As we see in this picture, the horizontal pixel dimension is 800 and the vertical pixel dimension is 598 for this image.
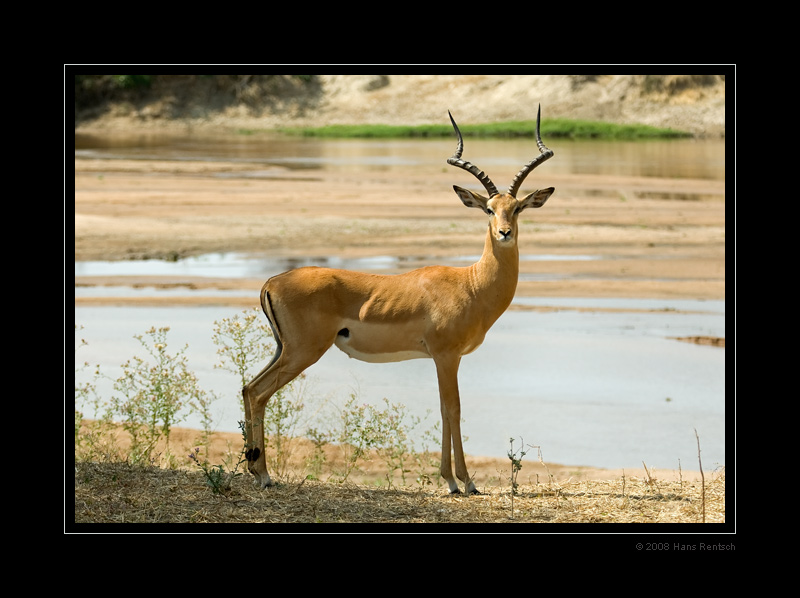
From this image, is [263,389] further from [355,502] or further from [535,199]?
[535,199]

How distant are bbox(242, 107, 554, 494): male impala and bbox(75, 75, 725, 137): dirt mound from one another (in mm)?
44204

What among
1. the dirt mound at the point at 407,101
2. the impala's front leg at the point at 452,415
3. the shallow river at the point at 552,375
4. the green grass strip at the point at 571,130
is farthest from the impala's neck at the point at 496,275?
the dirt mound at the point at 407,101

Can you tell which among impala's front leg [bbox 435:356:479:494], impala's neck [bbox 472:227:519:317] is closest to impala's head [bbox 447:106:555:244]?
impala's neck [bbox 472:227:519:317]

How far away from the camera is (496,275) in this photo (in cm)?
881

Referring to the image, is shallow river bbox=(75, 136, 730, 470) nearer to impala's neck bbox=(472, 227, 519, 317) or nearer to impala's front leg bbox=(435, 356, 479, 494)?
impala's front leg bbox=(435, 356, 479, 494)

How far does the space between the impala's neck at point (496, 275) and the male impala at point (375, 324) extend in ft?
0.12

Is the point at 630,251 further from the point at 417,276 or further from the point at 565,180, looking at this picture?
the point at 417,276

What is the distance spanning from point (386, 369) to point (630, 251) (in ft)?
34.6

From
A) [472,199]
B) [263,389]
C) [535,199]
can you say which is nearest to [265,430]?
[263,389]

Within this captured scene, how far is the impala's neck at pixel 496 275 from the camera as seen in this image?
28.9 ft

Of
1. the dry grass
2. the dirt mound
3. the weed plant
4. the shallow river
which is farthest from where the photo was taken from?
the dirt mound

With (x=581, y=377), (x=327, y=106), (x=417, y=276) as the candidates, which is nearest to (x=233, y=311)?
(x=581, y=377)

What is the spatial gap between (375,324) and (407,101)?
46.5 meters

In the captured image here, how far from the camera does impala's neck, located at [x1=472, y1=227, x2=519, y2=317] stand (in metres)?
8.80
